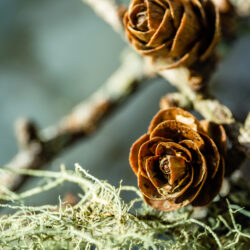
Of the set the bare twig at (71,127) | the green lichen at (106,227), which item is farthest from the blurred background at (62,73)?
the green lichen at (106,227)

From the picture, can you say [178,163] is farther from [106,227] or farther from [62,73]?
[62,73]

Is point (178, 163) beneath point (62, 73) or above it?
beneath

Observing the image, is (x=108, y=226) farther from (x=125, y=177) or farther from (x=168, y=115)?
(x=125, y=177)

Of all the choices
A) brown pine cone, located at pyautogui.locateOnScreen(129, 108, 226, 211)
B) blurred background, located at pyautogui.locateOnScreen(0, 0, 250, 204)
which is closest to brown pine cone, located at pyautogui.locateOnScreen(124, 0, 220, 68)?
brown pine cone, located at pyautogui.locateOnScreen(129, 108, 226, 211)

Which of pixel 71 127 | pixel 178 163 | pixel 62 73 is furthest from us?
pixel 62 73

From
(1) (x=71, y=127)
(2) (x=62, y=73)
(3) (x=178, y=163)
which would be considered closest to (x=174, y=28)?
(3) (x=178, y=163)

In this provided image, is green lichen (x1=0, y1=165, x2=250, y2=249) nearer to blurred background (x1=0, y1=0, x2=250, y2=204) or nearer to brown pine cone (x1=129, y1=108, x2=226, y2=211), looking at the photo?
brown pine cone (x1=129, y1=108, x2=226, y2=211)
